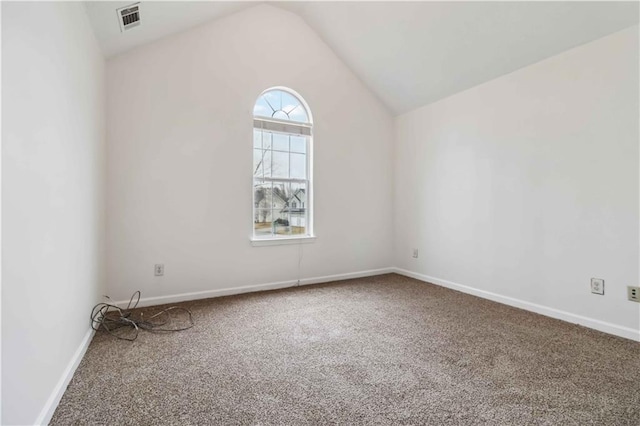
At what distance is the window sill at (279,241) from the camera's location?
346 cm

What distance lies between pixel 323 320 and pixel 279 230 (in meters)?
1.41

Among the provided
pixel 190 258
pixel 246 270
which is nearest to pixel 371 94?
pixel 246 270

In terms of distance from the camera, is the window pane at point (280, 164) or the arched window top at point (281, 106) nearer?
the arched window top at point (281, 106)

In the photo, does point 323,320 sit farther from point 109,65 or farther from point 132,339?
point 109,65

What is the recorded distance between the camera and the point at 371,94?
4.24m

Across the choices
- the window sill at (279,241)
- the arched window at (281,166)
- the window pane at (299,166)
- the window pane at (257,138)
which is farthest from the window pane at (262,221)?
the window pane at (257,138)

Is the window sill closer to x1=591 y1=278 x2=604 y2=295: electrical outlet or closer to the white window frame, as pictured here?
the white window frame

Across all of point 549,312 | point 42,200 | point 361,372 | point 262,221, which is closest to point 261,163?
point 262,221

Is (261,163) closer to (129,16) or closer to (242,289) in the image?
(242,289)

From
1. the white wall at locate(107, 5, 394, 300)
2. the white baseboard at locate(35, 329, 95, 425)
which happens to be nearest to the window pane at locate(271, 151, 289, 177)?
the white wall at locate(107, 5, 394, 300)

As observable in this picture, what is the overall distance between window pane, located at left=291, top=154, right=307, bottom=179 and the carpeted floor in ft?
5.69

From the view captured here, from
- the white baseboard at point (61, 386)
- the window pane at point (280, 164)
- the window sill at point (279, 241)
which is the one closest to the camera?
the white baseboard at point (61, 386)

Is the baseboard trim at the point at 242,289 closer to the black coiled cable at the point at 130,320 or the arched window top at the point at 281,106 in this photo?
the black coiled cable at the point at 130,320

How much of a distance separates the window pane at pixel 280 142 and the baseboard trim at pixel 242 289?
5.26 feet
